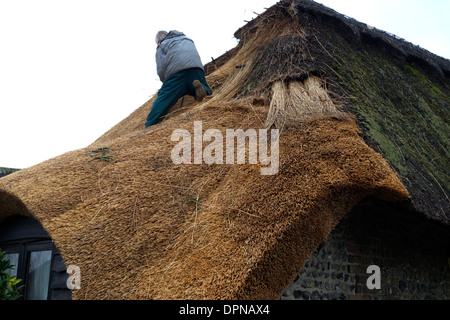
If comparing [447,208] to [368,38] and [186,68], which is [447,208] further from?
[186,68]

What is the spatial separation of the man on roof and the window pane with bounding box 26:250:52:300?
2056 millimetres

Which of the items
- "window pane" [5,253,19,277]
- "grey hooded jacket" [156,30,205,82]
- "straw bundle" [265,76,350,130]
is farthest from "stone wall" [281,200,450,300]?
"window pane" [5,253,19,277]

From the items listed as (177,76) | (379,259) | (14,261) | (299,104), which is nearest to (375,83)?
(299,104)

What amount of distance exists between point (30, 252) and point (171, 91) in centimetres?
263

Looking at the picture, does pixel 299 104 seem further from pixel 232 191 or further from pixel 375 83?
pixel 375 83

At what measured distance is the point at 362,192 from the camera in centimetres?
303

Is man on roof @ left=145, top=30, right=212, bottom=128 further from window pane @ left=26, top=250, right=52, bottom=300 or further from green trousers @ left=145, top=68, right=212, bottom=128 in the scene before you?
window pane @ left=26, top=250, right=52, bottom=300

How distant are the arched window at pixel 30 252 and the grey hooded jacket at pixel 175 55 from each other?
2566 millimetres

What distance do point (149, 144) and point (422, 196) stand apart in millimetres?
2573

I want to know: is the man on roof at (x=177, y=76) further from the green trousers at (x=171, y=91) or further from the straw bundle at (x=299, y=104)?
the straw bundle at (x=299, y=104)

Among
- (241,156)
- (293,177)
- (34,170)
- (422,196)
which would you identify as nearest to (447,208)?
A: (422,196)

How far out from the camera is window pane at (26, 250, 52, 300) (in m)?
4.70

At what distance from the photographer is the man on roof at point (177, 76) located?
5.63 meters

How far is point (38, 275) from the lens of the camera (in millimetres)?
4816
